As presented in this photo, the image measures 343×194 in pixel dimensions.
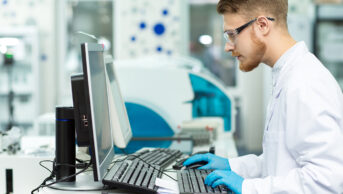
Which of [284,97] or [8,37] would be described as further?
A: [8,37]

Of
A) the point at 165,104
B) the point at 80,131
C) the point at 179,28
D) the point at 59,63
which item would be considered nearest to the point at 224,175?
the point at 80,131

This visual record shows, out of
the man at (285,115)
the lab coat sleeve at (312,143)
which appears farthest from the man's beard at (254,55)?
the lab coat sleeve at (312,143)

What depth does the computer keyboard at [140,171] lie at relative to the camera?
1.15m

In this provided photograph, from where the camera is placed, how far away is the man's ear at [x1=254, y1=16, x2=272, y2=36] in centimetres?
133

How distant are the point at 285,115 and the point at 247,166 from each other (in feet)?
1.26

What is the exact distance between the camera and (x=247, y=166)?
1.53 meters

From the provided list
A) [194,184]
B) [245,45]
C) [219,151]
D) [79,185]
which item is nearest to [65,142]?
[79,185]

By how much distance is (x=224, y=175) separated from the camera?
1.21m

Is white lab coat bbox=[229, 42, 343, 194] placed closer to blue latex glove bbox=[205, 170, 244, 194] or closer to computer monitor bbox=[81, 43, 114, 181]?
blue latex glove bbox=[205, 170, 244, 194]

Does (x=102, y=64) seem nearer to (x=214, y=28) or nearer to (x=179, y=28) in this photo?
(x=179, y=28)

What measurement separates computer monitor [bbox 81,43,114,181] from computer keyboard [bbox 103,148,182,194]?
0.04 m

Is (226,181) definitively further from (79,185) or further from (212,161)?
(79,185)

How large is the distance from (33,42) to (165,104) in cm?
299

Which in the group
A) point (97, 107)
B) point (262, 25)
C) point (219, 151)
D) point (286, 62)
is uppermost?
point (262, 25)
